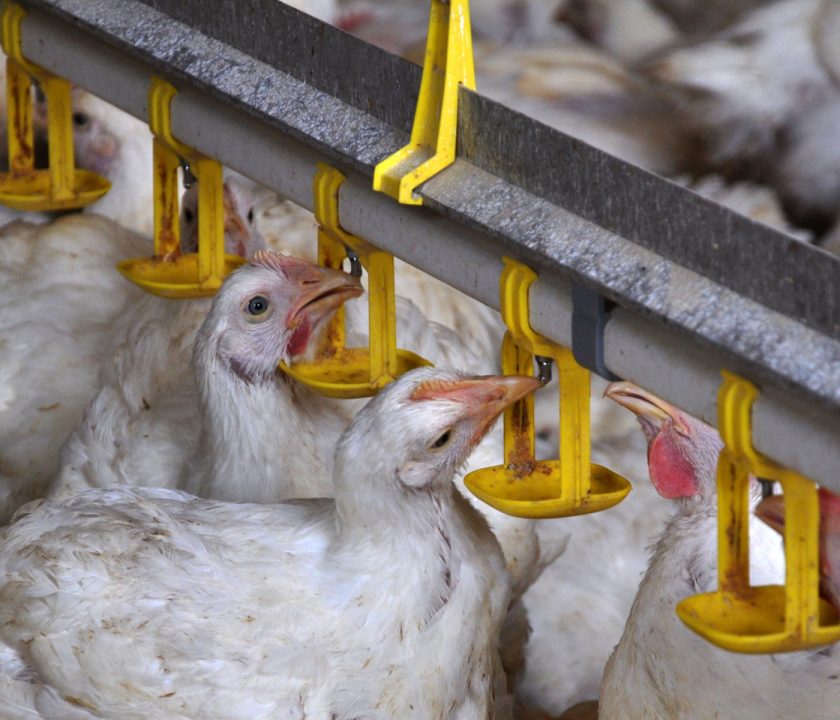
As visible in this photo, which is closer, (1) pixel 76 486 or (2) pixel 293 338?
(2) pixel 293 338

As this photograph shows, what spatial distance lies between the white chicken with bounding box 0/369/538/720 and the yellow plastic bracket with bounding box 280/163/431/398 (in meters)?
0.17

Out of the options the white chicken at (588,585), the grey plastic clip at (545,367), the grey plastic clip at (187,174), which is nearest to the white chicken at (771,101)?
the white chicken at (588,585)

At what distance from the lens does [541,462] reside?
1892mm

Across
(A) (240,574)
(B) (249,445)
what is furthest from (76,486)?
(A) (240,574)

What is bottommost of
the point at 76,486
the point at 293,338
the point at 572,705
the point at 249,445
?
the point at 572,705

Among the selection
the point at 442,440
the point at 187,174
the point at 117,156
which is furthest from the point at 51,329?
the point at 442,440

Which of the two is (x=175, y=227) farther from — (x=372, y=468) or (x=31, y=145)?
(x=372, y=468)

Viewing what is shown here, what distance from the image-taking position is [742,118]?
2.97m

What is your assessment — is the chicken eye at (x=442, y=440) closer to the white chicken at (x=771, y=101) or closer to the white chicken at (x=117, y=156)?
the white chicken at (x=771, y=101)

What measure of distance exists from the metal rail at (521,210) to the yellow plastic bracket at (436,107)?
2 cm

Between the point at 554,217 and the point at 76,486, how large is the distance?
1277 millimetres

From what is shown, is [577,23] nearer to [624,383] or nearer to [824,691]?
[624,383]

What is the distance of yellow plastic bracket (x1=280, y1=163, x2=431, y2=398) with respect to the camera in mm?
1959

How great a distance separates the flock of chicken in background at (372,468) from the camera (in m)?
1.87
